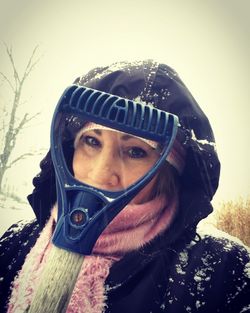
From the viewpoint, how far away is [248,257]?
2.83 ft

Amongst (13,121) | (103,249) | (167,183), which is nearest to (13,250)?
(103,249)

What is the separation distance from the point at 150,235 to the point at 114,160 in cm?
27

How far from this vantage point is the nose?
796mm

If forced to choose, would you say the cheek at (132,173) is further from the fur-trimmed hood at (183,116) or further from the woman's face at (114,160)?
the fur-trimmed hood at (183,116)

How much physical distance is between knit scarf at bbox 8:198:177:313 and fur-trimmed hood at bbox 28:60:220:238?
0.22ft

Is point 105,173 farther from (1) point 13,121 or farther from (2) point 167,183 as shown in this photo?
(1) point 13,121

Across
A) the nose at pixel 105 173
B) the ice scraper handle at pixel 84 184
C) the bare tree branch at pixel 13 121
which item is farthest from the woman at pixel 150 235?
the bare tree branch at pixel 13 121

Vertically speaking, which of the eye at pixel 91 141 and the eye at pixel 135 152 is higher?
the eye at pixel 135 152

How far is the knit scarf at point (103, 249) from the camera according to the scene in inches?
33.8

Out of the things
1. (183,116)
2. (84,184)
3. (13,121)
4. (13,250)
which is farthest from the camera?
(13,121)

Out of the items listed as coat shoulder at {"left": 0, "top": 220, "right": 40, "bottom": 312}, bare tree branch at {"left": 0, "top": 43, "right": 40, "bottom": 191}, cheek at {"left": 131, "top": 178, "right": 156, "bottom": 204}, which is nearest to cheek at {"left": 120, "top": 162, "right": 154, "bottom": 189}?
cheek at {"left": 131, "top": 178, "right": 156, "bottom": 204}

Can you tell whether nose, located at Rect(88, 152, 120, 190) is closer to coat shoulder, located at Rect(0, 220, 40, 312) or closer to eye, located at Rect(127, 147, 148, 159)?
eye, located at Rect(127, 147, 148, 159)

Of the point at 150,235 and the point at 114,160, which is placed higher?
the point at 114,160

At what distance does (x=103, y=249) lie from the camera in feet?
3.02
